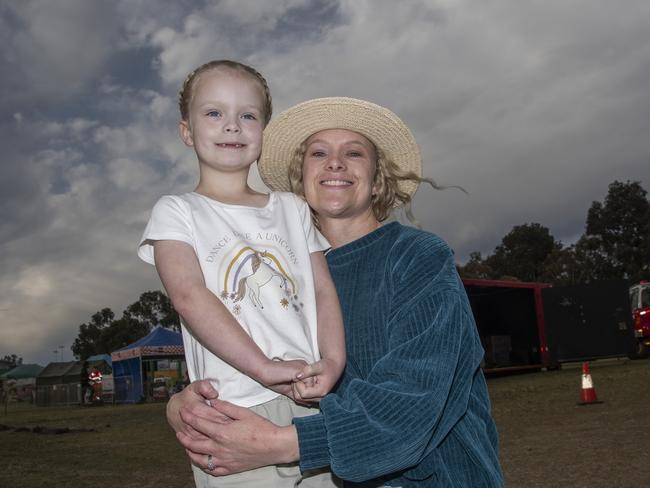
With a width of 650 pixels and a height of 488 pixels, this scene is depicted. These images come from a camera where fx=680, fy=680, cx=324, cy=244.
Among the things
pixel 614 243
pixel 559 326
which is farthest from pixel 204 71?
pixel 614 243

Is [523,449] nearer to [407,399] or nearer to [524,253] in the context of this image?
[407,399]

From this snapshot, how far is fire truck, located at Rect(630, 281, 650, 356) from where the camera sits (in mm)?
21203

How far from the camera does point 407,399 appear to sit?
1.56 metres

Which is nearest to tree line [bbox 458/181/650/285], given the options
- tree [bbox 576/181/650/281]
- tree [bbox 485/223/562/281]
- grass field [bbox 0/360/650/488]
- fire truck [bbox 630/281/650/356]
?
tree [bbox 576/181/650/281]

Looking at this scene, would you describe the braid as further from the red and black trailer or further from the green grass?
the red and black trailer

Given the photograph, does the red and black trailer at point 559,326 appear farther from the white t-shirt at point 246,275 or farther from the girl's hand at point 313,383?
the girl's hand at point 313,383

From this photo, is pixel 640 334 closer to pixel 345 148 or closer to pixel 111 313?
pixel 345 148

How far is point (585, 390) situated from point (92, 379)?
2370cm

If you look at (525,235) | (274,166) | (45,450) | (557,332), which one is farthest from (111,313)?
(274,166)

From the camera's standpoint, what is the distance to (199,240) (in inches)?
72.2

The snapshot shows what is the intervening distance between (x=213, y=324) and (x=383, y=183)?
1190mm

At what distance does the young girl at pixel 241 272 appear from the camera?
1696 mm

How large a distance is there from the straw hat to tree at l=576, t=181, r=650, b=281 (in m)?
50.3

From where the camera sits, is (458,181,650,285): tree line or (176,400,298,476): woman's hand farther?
(458,181,650,285): tree line
